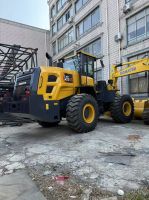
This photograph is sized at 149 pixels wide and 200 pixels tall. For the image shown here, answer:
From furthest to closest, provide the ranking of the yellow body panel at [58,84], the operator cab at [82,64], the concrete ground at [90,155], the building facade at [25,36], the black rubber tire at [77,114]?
the building facade at [25,36], the operator cab at [82,64], the black rubber tire at [77,114], the yellow body panel at [58,84], the concrete ground at [90,155]

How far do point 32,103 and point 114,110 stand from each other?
415cm

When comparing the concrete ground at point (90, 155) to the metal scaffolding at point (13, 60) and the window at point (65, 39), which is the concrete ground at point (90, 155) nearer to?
the metal scaffolding at point (13, 60)

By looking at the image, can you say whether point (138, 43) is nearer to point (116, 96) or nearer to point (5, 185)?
point (116, 96)

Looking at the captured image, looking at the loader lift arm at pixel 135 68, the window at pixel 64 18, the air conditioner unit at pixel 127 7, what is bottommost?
the loader lift arm at pixel 135 68

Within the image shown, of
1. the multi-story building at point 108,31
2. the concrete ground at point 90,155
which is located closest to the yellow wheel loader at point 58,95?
the concrete ground at point 90,155

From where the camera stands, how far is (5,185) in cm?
403

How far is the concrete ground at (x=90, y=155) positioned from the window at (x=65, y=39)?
18663 millimetres

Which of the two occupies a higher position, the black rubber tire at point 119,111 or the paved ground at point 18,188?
the black rubber tire at point 119,111

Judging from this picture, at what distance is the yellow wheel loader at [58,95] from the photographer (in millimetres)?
7375

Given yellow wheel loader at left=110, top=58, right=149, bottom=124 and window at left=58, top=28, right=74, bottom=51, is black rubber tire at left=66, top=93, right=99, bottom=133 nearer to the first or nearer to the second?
yellow wheel loader at left=110, top=58, right=149, bottom=124

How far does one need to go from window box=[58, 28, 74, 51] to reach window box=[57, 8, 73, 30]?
4.76ft

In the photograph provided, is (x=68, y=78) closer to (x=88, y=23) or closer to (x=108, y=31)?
(x=108, y=31)

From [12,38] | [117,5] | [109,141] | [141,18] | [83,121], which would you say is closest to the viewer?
[109,141]

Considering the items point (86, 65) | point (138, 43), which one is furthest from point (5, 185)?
point (138, 43)
